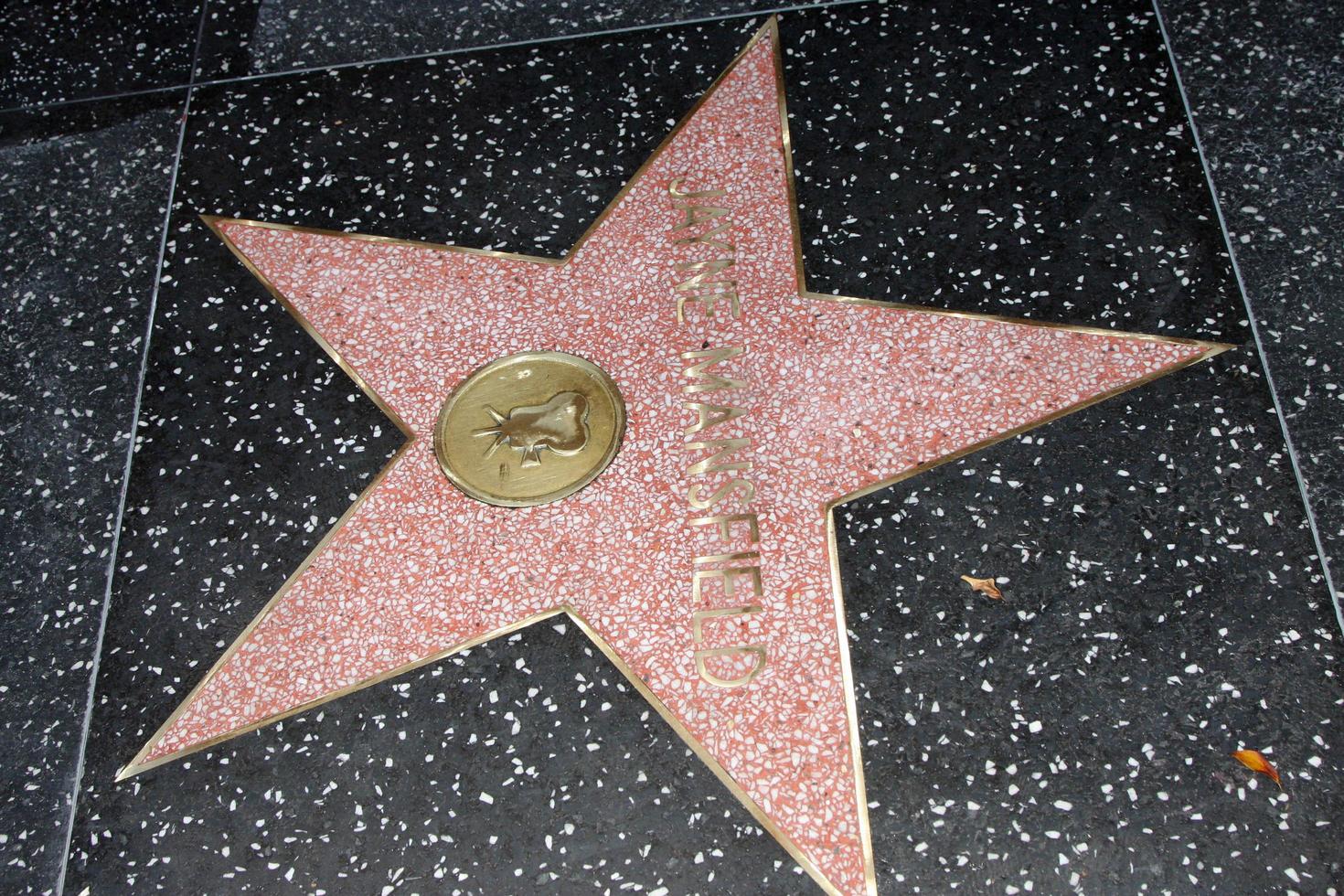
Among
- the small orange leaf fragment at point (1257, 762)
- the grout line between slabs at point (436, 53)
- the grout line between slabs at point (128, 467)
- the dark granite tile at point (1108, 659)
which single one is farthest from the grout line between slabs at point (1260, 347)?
the grout line between slabs at point (128, 467)

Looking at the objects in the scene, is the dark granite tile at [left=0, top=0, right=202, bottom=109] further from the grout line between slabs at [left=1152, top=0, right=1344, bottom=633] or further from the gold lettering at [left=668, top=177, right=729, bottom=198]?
the grout line between slabs at [left=1152, top=0, right=1344, bottom=633]

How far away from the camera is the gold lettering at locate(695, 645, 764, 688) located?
1.04 m

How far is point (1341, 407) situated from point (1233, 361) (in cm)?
13

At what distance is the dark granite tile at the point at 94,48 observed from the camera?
159 centimetres

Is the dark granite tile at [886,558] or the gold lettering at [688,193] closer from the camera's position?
the dark granite tile at [886,558]

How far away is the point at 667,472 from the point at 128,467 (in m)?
0.74

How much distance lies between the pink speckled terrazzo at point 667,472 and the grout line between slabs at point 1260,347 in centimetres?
11

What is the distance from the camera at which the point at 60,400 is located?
1.33 metres

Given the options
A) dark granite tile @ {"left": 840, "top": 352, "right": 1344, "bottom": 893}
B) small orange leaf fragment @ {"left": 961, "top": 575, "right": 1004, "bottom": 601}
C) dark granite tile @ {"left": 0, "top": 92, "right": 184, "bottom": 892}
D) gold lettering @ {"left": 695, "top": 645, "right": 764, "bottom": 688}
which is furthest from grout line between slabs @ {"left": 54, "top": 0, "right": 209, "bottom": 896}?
small orange leaf fragment @ {"left": 961, "top": 575, "right": 1004, "bottom": 601}

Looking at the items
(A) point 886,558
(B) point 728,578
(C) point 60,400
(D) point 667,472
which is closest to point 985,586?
(A) point 886,558

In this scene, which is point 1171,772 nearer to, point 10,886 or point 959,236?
point 959,236

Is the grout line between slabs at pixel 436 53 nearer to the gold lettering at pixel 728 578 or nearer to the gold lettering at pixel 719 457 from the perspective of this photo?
Result: the gold lettering at pixel 719 457

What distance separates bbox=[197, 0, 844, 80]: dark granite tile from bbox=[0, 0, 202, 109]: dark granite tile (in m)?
0.06

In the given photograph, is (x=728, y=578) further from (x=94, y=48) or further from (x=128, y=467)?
(x=94, y=48)
